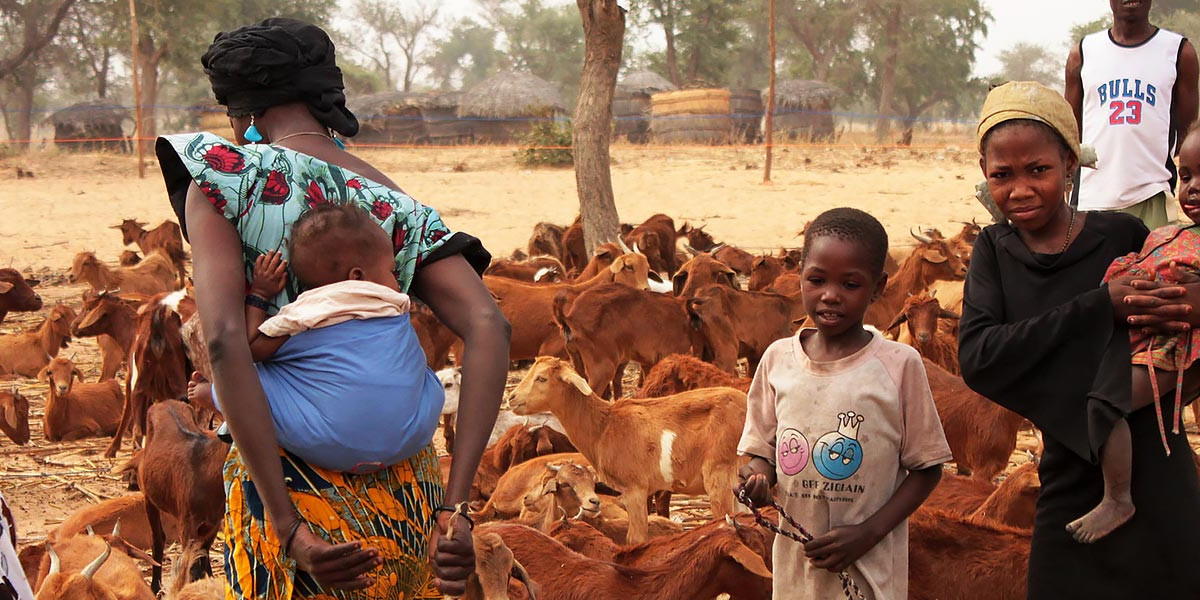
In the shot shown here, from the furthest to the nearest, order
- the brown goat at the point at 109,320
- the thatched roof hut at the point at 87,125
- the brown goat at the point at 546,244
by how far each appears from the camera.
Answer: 1. the thatched roof hut at the point at 87,125
2. the brown goat at the point at 546,244
3. the brown goat at the point at 109,320

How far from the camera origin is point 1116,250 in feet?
9.75

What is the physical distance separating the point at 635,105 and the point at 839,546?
34.2 meters

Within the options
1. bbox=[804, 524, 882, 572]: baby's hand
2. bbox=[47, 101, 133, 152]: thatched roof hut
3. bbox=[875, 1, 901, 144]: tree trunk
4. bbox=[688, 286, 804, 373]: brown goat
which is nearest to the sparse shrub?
bbox=[47, 101, 133, 152]: thatched roof hut

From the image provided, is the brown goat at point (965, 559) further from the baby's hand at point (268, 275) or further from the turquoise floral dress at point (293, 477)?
the baby's hand at point (268, 275)

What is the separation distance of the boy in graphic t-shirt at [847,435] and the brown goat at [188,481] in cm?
360

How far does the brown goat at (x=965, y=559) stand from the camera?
4340mm

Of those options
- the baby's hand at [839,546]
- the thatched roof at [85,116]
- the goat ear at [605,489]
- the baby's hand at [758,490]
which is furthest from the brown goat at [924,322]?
the thatched roof at [85,116]

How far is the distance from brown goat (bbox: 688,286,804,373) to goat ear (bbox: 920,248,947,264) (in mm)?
1484

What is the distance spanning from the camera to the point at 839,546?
3029 millimetres

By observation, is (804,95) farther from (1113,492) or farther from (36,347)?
(1113,492)

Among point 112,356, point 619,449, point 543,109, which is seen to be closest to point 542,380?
point 619,449

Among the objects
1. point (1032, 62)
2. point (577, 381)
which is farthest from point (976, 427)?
point (1032, 62)

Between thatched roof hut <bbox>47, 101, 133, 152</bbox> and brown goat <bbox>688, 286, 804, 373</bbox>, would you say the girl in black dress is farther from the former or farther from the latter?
thatched roof hut <bbox>47, 101, 133, 152</bbox>

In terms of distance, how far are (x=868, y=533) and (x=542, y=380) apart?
397 centimetres
